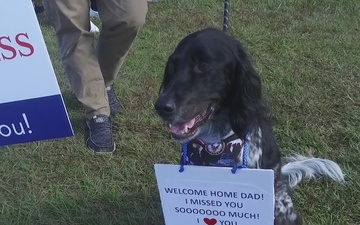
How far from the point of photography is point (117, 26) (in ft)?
10.5

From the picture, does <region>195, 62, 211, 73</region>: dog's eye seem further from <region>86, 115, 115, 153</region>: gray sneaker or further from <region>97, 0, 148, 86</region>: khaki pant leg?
<region>86, 115, 115, 153</region>: gray sneaker

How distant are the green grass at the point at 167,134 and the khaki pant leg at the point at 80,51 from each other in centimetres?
25

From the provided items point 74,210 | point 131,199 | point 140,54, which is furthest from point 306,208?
point 140,54

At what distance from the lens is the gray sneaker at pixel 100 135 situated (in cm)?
327

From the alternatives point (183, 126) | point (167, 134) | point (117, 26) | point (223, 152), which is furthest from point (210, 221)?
point (117, 26)

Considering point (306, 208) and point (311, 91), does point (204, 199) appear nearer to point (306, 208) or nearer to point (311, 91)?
point (306, 208)

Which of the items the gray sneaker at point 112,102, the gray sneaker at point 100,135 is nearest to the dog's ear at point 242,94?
the gray sneaker at point 100,135

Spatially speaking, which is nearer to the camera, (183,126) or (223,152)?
(183,126)

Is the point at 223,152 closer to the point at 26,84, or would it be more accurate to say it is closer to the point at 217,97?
the point at 217,97

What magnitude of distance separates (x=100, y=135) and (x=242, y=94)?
1278mm

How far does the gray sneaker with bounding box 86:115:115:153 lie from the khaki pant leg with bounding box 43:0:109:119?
0.04 meters

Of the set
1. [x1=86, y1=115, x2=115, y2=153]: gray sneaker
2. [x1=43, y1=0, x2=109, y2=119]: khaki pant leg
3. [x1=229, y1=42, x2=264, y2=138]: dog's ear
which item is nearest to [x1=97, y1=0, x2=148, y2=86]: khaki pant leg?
[x1=43, y1=0, x2=109, y2=119]: khaki pant leg

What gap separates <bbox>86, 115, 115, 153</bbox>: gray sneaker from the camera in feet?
10.7

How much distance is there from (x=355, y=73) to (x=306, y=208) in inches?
60.7
